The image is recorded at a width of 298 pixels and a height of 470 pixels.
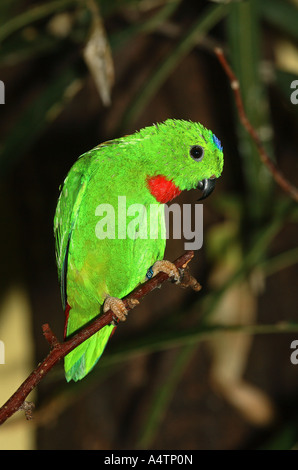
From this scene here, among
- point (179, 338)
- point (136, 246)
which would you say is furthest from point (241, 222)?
point (136, 246)

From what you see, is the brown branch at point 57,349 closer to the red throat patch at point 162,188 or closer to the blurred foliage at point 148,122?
the red throat patch at point 162,188

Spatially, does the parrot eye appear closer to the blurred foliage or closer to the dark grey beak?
Result: the dark grey beak

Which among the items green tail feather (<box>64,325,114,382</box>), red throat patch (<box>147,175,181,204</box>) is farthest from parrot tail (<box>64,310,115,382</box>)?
red throat patch (<box>147,175,181,204</box>)

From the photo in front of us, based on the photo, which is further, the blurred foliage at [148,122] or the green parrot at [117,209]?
the blurred foliage at [148,122]

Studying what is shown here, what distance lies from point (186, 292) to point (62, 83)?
48cm

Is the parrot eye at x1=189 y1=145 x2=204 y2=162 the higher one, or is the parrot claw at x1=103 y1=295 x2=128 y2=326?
the parrot eye at x1=189 y1=145 x2=204 y2=162

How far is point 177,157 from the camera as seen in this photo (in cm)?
28

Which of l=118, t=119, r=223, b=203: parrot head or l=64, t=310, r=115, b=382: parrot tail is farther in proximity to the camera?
l=64, t=310, r=115, b=382: parrot tail

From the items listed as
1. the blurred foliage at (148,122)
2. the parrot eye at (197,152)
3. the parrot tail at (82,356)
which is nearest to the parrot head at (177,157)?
the parrot eye at (197,152)

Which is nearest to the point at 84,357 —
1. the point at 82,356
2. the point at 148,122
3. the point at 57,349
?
the point at 82,356

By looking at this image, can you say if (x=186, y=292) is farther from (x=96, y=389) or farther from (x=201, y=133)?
(x=201, y=133)

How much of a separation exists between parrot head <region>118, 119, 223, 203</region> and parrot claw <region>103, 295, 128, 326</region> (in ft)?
0.23

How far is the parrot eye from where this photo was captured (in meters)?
0.27

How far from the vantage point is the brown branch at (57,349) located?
25cm
